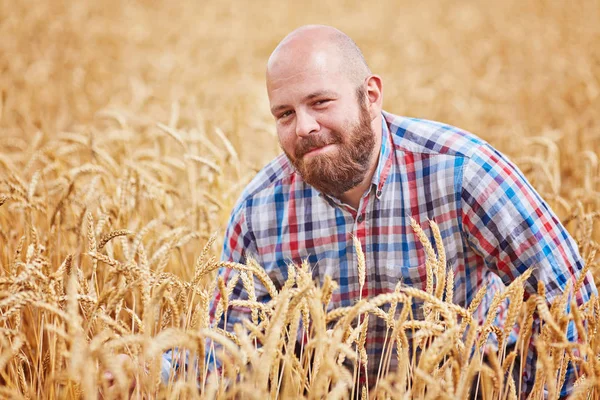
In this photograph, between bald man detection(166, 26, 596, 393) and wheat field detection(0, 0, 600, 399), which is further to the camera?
bald man detection(166, 26, 596, 393)

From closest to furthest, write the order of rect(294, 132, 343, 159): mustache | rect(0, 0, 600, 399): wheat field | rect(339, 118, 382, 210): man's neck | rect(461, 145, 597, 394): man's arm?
rect(0, 0, 600, 399): wheat field → rect(461, 145, 597, 394): man's arm → rect(294, 132, 343, 159): mustache → rect(339, 118, 382, 210): man's neck

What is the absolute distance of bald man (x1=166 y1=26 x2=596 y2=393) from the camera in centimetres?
192

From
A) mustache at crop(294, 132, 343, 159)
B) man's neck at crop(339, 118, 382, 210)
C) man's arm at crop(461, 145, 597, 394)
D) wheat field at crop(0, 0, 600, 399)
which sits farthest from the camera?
man's neck at crop(339, 118, 382, 210)

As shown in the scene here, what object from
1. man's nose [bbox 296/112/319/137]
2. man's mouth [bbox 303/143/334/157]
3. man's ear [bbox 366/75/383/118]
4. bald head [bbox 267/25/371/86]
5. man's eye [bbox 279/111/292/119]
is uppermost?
bald head [bbox 267/25/371/86]

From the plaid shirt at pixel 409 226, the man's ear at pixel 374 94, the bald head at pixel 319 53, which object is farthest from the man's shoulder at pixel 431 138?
the bald head at pixel 319 53

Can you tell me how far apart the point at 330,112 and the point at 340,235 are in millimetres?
431

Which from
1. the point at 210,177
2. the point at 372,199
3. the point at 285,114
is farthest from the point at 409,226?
the point at 210,177

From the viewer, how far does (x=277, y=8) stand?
10570 mm

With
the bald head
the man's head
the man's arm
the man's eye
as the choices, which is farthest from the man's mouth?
the man's arm

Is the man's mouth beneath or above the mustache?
beneath

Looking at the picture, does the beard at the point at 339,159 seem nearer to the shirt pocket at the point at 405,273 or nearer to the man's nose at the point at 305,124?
the man's nose at the point at 305,124

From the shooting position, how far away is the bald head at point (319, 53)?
1991mm

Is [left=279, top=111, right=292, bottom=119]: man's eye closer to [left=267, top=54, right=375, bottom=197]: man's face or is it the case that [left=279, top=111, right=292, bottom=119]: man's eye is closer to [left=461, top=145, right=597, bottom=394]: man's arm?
[left=267, top=54, right=375, bottom=197]: man's face

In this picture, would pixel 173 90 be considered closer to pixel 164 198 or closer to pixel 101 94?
pixel 101 94
